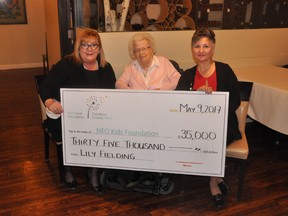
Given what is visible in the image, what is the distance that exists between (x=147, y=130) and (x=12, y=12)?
6.39 meters

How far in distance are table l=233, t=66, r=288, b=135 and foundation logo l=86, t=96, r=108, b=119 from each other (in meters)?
1.44

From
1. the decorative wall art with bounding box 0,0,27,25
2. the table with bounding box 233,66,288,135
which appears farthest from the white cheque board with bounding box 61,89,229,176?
the decorative wall art with bounding box 0,0,27,25

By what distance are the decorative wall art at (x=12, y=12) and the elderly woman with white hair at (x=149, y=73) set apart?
578 centimetres

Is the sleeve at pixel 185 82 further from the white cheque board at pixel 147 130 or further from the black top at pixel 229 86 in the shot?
the white cheque board at pixel 147 130

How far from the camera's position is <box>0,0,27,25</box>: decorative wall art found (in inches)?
287

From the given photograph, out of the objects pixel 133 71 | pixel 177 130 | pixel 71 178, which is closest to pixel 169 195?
pixel 177 130

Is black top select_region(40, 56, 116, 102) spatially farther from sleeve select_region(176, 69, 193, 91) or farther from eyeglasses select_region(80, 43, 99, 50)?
sleeve select_region(176, 69, 193, 91)

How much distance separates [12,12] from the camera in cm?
739

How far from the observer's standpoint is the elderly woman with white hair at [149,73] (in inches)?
101

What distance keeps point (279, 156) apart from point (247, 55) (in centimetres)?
131

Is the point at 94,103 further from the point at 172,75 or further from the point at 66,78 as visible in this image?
the point at 172,75

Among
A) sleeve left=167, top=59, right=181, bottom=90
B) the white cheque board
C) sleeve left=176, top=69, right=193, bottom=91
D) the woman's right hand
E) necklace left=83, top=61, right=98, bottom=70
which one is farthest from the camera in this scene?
sleeve left=167, top=59, right=181, bottom=90

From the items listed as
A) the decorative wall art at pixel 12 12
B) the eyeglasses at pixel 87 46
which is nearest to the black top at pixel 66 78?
the eyeglasses at pixel 87 46

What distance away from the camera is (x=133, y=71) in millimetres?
2619
